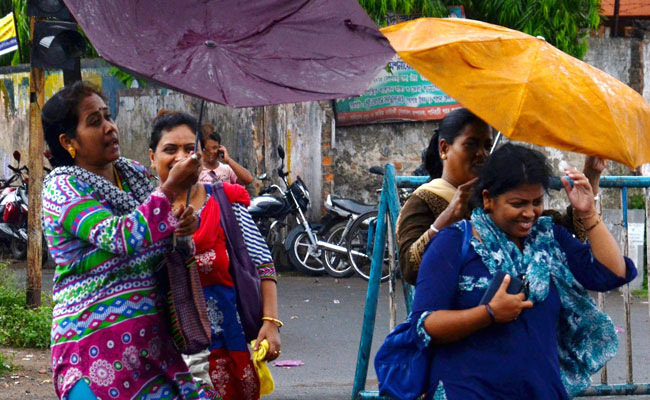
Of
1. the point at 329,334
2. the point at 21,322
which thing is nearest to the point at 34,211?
the point at 21,322

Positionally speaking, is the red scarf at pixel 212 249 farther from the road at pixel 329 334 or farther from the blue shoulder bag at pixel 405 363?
the road at pixel 329 334

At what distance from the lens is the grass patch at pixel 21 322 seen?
7980mm

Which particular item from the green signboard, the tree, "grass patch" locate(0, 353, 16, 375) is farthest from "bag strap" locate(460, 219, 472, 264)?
the green signboard

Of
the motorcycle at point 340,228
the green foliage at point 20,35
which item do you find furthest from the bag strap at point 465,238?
the green foliage at point 20,35

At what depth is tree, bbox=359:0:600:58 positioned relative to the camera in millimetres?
12797

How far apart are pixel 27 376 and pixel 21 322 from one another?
55.3 inches

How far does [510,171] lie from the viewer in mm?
3268

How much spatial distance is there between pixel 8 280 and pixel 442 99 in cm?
629

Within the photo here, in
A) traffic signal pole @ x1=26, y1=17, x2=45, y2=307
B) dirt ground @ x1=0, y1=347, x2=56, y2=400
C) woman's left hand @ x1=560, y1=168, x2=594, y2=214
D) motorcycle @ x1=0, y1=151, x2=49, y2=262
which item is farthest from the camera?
motorcycle @ x1=0, y1=151, x2=49, y2=262

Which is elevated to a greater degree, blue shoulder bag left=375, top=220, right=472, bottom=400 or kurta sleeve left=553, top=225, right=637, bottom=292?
kurta sleeve left=553, top=225, right=637, bottom=292

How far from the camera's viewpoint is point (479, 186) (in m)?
3.36

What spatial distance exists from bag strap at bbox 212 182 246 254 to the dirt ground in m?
2.97

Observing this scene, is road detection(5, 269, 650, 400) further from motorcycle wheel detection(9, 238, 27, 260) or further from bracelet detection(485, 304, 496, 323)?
bracelet detection(485, 304, 496, 323)

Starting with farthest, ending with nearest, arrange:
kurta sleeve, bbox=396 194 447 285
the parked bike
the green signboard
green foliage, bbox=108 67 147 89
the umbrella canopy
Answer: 1. green foliage, bbox=108 67 147 89
2. the green signboard
3. the parked bike
4. kurta sleeve, bbox=396 194 447 285
5. the umbrella canopy
